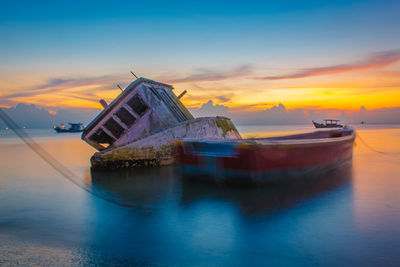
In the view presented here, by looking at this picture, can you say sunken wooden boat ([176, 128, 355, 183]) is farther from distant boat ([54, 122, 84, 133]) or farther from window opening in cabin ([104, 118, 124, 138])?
distant boat ([54, 122, 84, 133])

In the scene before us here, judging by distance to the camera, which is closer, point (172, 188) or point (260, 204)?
point (260, 204)

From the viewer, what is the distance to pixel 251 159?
748 cm

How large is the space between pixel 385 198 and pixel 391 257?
13.5ft

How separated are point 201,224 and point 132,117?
8.87 m

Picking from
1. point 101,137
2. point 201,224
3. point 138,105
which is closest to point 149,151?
point 138,105

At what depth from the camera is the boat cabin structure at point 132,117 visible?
43.9ft

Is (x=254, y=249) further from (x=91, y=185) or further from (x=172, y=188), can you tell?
(x=91, y=185)

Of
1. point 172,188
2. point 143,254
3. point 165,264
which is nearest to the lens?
point 165,264

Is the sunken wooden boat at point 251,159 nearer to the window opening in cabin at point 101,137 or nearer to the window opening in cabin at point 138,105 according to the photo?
the window opening in cabin at point 138,105

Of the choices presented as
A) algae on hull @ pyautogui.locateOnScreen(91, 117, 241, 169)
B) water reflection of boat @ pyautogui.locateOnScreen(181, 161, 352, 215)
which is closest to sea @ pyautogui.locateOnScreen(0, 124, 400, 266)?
water reflection of boat @ pyautogui.locateOnScreen(181, 161, 352, 215)

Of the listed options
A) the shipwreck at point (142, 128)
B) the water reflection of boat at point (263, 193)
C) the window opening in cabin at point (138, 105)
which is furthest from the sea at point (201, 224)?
the window opening in cabin at point (138, 105)

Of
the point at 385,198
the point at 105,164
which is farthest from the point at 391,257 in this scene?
the point at 105,164

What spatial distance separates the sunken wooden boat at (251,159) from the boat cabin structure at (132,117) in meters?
4.67

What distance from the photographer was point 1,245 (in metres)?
4.59
